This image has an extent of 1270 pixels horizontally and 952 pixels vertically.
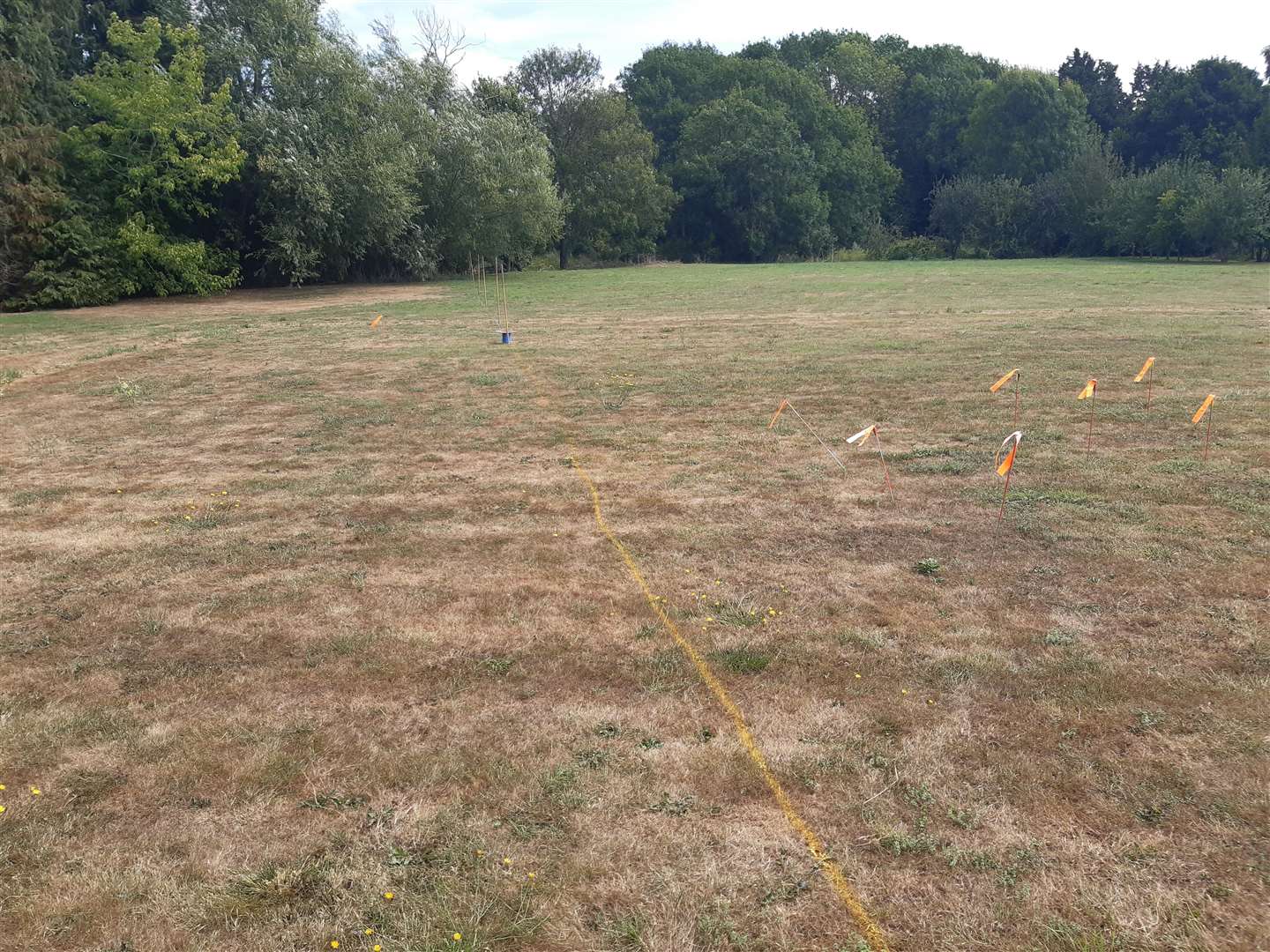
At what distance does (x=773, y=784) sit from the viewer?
3.85 metres

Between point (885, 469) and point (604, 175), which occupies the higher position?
point (604, 175)

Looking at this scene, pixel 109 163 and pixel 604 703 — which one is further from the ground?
pixel 109 163

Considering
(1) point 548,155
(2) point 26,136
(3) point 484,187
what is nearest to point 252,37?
(2) point 26,136

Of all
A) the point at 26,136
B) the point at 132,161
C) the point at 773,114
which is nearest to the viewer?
the point at 26,136

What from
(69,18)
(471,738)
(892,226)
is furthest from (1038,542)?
(892,226)

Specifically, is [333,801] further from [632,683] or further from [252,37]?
[252,37]

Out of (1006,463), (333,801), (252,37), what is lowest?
(333,801)

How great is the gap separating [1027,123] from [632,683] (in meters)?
70.5

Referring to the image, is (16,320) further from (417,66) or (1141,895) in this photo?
(1141,895)

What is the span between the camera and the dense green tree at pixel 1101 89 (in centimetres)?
7131

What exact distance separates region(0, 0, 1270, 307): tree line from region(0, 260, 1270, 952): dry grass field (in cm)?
2153

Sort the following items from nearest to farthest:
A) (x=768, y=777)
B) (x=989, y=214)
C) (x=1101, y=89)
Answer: (x=768, y=777) → (x=989, y=214) → (x=1101, y=89)

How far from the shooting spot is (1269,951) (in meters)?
2.94

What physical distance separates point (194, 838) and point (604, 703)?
189cm
